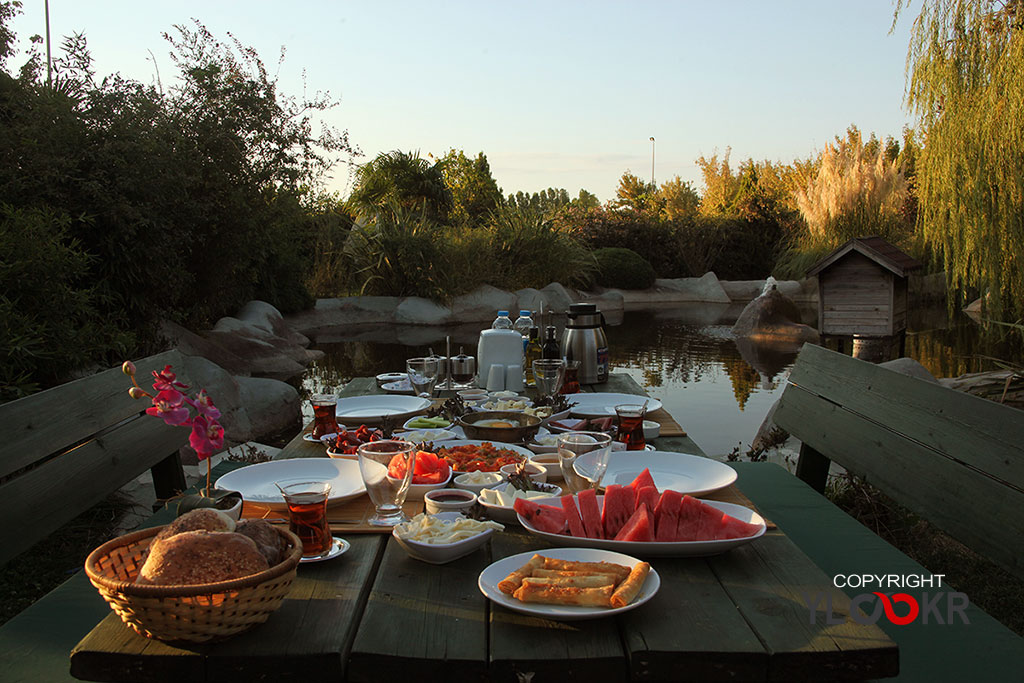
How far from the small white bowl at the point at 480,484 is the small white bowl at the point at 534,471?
6 centimetres

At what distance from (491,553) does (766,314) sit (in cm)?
1021

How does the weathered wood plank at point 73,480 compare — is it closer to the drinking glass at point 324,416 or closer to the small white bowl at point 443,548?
the drinking glass at point 324,416

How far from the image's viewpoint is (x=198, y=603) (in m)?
1.07

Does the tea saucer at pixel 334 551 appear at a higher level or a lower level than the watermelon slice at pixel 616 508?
lower

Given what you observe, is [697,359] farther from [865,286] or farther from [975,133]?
[975,133]

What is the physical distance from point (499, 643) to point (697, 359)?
8.02m

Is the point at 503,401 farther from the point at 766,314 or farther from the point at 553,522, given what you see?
the point at 766,314

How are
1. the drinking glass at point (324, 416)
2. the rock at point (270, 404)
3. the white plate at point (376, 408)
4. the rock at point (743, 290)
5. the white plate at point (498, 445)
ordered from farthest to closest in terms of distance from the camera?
the rock at point (743, 290), the rock at point (270, 404), the white plate at point (376, 408), the drinking glass at point (324, 416), the white plate at point (498, 445)

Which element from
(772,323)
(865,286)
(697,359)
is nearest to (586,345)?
(697,359)

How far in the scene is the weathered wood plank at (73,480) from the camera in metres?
1.93

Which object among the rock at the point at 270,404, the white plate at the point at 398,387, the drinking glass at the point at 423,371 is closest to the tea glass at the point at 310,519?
the drinking glass at the point at 423,371

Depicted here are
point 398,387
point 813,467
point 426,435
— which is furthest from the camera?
point 398,387

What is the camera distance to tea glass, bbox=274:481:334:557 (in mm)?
1409

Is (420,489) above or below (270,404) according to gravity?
above
